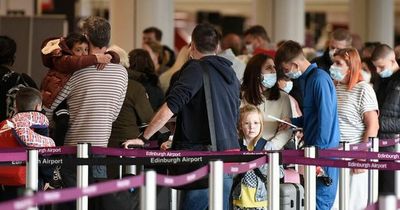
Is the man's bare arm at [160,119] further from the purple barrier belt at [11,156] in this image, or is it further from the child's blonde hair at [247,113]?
the child's blonde hair at [247,113]

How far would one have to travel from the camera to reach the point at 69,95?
34.6ft

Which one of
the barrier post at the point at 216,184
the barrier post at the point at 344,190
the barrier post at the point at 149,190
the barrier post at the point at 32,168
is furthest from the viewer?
the barrier post at the point at 344,190

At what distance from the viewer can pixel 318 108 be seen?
1090 cm

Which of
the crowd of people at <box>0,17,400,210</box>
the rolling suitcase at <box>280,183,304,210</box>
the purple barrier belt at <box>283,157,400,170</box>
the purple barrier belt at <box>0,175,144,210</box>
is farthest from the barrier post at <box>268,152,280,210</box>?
the purple barrier belt at <box>0,175,144,210</box>

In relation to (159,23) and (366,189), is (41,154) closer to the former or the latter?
(366,189)

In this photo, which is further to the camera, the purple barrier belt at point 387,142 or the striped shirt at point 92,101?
the purple barrier belt at point 387,142

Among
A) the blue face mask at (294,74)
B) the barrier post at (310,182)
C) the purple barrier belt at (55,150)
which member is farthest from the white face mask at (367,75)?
the purple barrier belt at (55,150)

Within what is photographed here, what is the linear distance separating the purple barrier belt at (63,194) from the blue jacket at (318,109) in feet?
11.7

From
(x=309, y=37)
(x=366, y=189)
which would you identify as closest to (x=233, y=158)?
(x=366, y=189)

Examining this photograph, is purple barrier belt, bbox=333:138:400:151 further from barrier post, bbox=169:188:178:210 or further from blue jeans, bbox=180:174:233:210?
blue jeans, bbox=180:174:233:210

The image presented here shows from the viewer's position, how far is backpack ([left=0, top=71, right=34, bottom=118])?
11305 mm

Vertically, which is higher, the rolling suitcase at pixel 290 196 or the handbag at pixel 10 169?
the handbag at pixel 10 169

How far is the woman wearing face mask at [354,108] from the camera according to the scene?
11828 mm

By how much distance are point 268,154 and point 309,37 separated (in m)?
40.6
